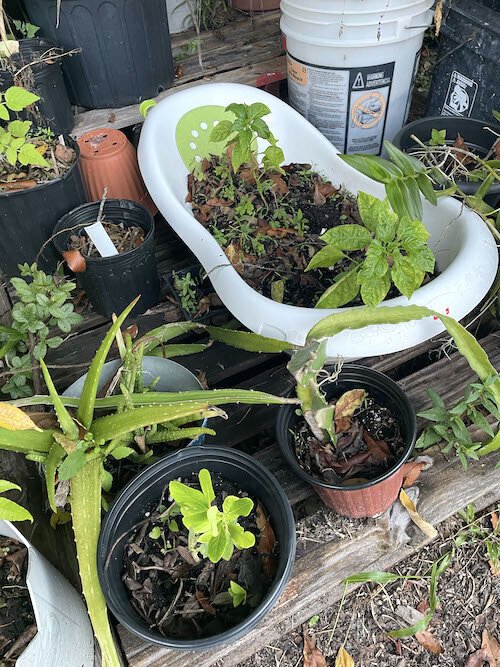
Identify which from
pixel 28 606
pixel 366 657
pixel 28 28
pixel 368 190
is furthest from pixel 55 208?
pixel 366 657

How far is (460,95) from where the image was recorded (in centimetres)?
153

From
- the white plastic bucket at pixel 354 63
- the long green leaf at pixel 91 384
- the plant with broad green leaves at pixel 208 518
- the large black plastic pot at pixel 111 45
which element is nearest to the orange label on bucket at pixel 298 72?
the white plastic bucket at pixel 354 63

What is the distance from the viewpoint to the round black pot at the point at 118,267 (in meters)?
1.23

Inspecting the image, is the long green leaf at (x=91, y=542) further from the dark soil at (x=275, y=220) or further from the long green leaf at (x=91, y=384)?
the dark soil at (x=275, y=220)

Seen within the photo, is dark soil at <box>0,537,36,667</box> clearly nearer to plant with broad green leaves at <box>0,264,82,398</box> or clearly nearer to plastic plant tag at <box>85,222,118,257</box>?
plant with broad green leaves at <box>0,264,82,398</box>

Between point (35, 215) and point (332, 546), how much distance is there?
0.96 metres

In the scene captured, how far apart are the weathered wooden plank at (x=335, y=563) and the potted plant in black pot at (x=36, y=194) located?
0.88 meters

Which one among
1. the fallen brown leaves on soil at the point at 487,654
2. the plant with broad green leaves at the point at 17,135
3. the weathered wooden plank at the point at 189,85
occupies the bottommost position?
the fallen brown leaves on soil at the point at 487,654

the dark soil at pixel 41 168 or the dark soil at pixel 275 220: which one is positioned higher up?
the dark soil at pixel 41 168

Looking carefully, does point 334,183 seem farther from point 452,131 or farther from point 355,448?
point 355,448

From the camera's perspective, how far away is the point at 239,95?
1.51 meters

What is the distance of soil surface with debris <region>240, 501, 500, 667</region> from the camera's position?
954mm

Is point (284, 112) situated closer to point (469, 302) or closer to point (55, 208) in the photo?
point (55, 208)

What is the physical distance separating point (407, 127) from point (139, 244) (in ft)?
2.36
